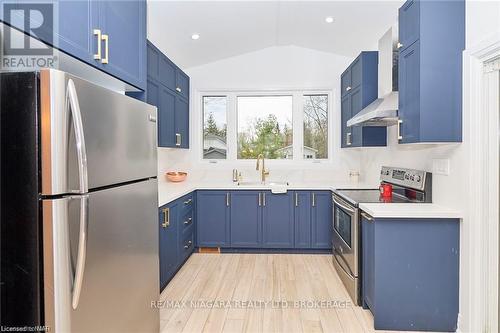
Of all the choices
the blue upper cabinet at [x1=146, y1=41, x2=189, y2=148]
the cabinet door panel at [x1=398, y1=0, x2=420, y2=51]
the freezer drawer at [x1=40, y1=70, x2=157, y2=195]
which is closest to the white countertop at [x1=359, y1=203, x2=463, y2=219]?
the cabinet door panel at [x1=398, y1=0, x2=420, y2=51]

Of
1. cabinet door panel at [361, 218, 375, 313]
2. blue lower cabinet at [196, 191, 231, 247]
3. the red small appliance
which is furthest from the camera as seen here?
blue lower cabinet at [196, 191, 231, 247]

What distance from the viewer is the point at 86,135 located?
1.23 m

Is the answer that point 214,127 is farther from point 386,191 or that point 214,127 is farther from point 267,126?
point 386,191

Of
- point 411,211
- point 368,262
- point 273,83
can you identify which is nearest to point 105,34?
point 411,211

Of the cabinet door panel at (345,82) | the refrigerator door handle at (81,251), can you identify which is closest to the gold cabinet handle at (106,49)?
the refrigerator door handle at (81,251)

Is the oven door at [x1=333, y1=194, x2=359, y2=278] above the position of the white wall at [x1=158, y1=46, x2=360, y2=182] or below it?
below

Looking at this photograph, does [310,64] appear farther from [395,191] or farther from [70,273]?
[70,273]

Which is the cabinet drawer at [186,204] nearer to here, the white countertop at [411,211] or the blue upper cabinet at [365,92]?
the white countertop at [411,211]

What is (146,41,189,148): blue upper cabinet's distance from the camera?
10.5ft

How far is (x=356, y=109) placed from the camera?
3.85 meters

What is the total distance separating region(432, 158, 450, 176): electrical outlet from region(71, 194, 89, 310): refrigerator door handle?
2.39 m

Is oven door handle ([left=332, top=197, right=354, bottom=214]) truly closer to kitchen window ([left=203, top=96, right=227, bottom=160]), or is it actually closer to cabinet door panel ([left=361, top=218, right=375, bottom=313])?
cabinet door panel ([left=361, top=218, right=375, bottom=313])

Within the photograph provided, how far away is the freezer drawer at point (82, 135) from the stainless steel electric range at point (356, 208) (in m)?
1.93

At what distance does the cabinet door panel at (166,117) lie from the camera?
11.3 feet
